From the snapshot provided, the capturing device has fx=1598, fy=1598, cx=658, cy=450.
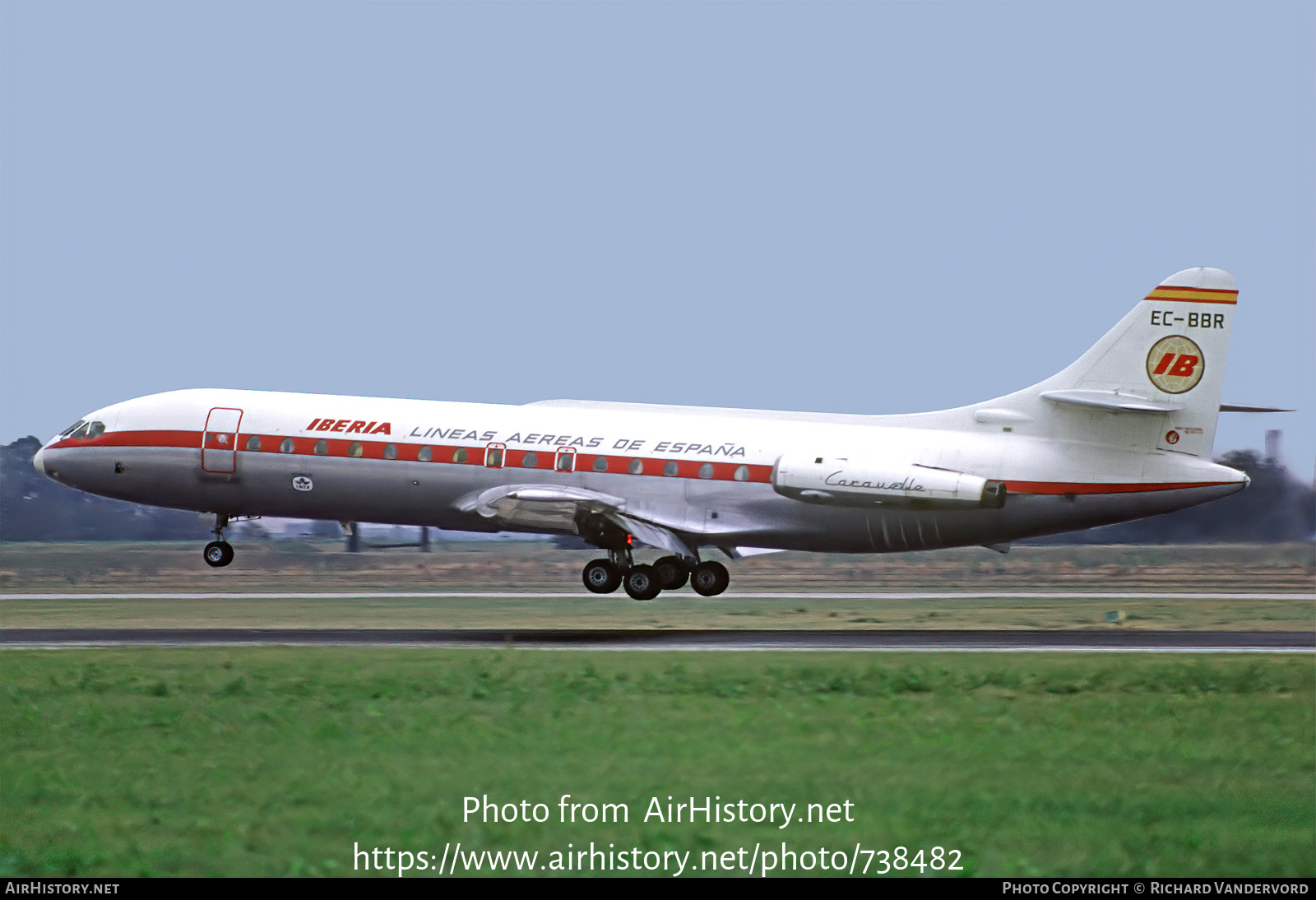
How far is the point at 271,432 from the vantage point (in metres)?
38.3

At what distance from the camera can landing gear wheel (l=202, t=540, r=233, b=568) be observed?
40406mm

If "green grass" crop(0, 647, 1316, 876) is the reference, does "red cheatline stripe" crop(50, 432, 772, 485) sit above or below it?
above

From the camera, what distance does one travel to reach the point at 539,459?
3694cm

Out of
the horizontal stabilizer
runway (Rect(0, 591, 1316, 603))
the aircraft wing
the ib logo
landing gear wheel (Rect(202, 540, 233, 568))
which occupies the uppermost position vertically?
the ib logo

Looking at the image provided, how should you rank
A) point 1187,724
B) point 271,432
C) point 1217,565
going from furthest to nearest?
point 1217,565, point 271,432, point 1187,724

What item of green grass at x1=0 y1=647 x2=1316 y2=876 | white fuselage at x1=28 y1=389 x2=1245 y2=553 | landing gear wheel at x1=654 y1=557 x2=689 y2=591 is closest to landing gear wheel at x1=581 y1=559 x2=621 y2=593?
landing gear wheel at x1=654 y1=557 x2=689 y2=591

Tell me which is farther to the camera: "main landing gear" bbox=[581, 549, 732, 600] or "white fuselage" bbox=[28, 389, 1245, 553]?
"main landing gear" bbox=[581, 549, 732, 600]

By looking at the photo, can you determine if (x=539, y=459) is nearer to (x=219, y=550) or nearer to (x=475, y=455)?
(x=475, y=455)

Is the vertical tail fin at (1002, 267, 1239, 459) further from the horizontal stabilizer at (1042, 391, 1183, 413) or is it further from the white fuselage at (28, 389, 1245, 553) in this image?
the white fuselage at (28, 389, 1245, 553)

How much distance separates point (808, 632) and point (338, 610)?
13.1 m

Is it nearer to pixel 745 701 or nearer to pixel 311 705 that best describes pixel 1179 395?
pixel 745 701

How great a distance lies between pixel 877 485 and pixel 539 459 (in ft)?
25.9

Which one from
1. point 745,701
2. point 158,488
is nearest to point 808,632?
point 745,701

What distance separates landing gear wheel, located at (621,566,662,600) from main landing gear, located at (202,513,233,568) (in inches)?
413
